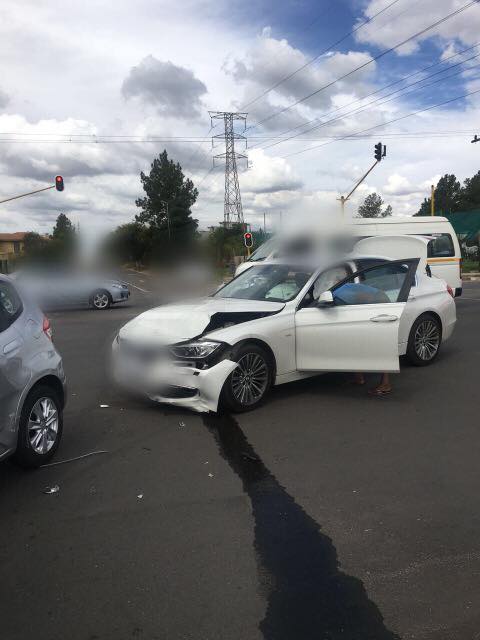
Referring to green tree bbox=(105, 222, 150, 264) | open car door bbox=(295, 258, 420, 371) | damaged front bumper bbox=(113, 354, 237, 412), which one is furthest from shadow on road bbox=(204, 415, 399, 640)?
green tree bbox=(105, 222, 150, 264)

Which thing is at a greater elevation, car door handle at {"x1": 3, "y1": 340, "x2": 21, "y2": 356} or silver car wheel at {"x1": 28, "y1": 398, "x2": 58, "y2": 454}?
car door handle at {"x1": 3, "y1": 340, "x2": 21, "y2": 356}

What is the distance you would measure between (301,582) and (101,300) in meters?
16.0

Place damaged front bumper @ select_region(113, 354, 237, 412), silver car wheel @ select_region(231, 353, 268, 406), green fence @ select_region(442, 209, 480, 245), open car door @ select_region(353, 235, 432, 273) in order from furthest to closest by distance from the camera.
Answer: green fence @ select_region(442, 209, 480, 245) → open car door @ select_region(353, 235, 432, 273) → silver car wheel @ select_region(231, 353, 268, 406) → damaged front bumper @ select_region(113, 354, 237, 412)

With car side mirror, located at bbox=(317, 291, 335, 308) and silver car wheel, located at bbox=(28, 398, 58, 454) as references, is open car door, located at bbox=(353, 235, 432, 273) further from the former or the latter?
silver car wheel, located at bbox=(28, 398, 58, 454)

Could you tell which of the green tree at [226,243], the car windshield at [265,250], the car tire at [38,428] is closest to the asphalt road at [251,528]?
the car tire at [38,428]

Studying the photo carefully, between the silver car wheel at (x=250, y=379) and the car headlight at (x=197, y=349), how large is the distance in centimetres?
32

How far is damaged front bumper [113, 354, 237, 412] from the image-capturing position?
537cm

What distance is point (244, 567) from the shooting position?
9.67 feet

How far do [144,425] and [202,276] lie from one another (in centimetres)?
1608

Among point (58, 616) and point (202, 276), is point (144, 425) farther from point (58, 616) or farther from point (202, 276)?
point (202, 276)

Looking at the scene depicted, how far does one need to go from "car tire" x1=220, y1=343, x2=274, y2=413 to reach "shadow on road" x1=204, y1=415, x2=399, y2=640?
1.61 meters

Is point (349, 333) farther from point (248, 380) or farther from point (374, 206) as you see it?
point (374, 206)

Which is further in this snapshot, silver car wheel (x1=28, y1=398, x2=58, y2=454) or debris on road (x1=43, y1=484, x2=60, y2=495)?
silver car wheel (x1=28, y1=398, x2=58, y2=454)

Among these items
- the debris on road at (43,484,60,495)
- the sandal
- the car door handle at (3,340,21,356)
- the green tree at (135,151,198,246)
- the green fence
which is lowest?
the sandal
